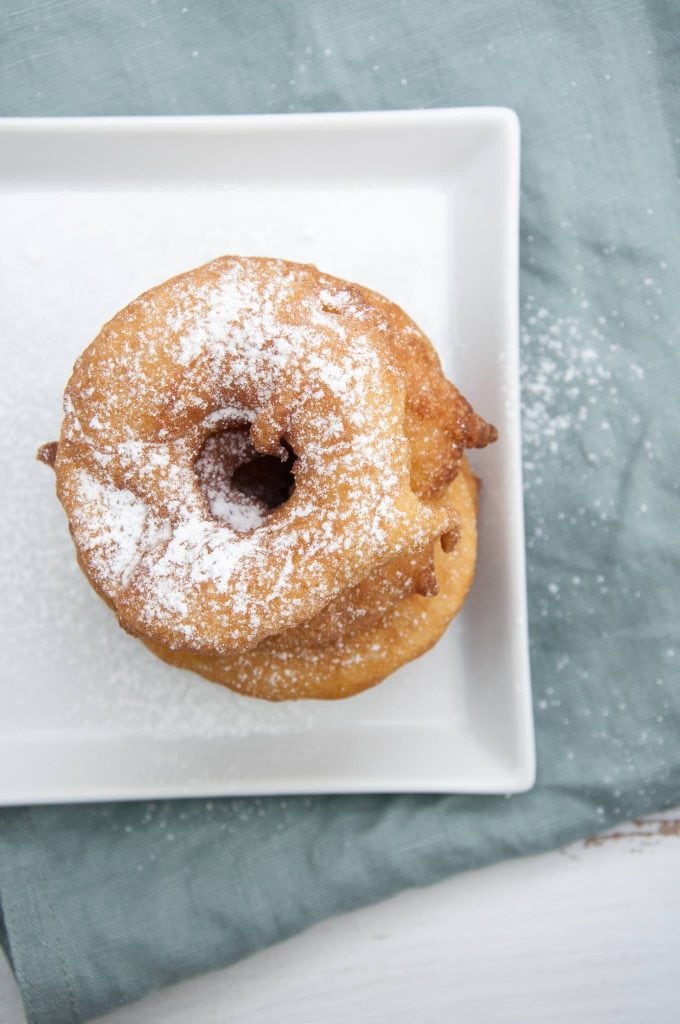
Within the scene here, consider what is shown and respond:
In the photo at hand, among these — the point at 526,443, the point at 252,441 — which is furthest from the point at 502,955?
the point at 252,441

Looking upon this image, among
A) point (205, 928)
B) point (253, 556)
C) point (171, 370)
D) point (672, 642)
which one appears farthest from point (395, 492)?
point (205, 928)

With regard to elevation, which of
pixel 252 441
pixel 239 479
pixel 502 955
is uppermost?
pixel 252 441

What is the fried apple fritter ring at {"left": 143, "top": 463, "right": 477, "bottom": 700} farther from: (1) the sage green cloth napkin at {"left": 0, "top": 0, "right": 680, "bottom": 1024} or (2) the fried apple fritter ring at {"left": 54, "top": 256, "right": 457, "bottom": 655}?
(1) the sage green cloth napkin at {"left": 0, "top": 0, "right": 680, "bottom": 1024}

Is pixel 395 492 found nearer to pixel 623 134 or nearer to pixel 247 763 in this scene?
pixel 247 763

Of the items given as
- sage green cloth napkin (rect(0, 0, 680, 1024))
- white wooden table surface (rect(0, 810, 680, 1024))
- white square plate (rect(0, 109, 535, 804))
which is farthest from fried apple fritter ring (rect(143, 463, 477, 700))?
white wooden table surface (rect(0, 810, 680, 1024))

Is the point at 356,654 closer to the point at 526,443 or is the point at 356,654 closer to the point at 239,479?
the point at 239,479
